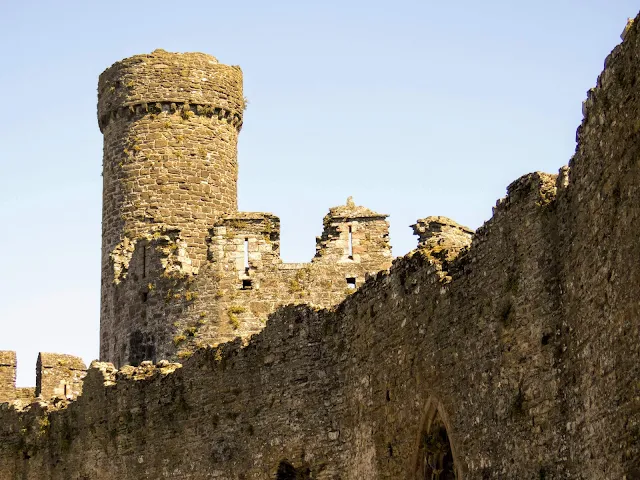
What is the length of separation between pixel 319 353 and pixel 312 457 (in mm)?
1577

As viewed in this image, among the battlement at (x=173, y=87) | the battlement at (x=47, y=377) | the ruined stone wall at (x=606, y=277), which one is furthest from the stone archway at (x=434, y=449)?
the battlement at (x=173, y=87)

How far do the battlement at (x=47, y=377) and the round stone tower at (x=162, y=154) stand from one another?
1.69 meters

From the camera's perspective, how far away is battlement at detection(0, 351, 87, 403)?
3738 cm

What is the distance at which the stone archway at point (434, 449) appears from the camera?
23719 millimetres

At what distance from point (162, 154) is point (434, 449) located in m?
17.2

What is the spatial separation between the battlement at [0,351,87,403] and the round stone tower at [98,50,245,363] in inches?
66.7

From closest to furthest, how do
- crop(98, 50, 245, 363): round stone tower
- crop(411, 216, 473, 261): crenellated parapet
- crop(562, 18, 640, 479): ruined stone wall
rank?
1. crop(562, 18, 640, 479): ruined stone wall
2. crop(411, 216, 473, 261): crenellated parapet
3. crop(98, 50, 245, 363): round stone tower

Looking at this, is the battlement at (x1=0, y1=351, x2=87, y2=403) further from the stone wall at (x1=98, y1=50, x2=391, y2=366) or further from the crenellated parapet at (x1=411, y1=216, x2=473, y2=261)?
the crenellated parapet at (x1=411, y1=216, x2=473, y2=261)

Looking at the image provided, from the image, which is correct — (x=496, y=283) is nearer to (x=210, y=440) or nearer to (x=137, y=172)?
(x=210, y=440)

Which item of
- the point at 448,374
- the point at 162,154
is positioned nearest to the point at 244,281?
the point at 162,154

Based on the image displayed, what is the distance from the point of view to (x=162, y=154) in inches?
1567

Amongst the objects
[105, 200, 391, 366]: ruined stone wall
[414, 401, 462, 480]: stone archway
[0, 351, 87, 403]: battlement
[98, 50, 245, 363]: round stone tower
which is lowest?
[414, 401, 462, 480]: stone archway

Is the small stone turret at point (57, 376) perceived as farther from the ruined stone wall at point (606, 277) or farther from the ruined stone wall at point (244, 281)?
the ruined stone wall at point (606, 277)

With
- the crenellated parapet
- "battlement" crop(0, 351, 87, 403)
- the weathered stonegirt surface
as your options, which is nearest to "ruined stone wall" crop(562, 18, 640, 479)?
the weathered stonegirt surface
